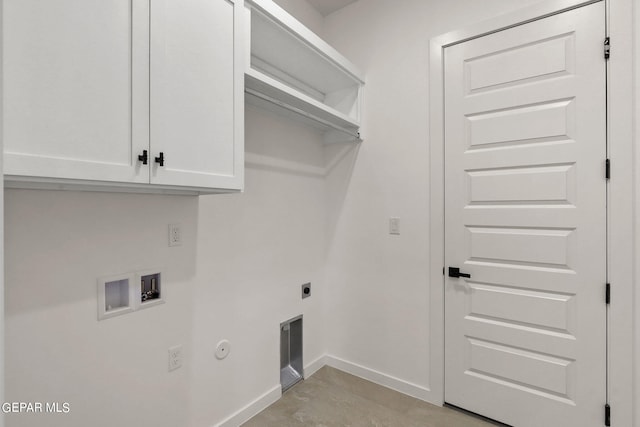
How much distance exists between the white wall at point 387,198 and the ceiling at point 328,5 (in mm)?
49

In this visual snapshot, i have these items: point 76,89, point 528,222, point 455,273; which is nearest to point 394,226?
point 455,273

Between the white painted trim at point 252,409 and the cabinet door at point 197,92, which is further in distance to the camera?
the white painted trim at point 252,409

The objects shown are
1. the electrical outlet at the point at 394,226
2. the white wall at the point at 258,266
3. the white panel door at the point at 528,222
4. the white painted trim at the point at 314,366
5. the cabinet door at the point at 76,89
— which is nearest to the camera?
the cabinet door at the point at 76,89

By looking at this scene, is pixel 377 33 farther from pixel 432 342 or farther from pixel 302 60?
pixel 432 342

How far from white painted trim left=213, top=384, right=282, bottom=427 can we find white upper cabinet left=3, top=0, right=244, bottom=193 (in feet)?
4.59

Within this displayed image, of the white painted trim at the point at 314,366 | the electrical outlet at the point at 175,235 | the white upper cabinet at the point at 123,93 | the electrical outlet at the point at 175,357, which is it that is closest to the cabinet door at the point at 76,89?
the white upper cabinet at the point at 123,93

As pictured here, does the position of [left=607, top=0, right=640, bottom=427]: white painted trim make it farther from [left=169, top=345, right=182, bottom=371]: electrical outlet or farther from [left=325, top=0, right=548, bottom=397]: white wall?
[left=169, top=345, right=182, bottom=371]: electrical outlet

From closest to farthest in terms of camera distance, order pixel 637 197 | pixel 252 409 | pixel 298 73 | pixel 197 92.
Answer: pixel 197 92
pixel 637 197
pixel 252 409
pixel 298 73

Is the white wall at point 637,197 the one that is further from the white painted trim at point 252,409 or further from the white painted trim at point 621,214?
the white painted trim at point 252,409

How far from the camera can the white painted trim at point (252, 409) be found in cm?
184

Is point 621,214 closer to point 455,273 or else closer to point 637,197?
point 637,197

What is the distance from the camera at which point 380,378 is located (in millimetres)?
2338

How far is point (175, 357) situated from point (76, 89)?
1.27 metres

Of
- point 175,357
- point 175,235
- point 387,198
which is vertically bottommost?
point 175,357
